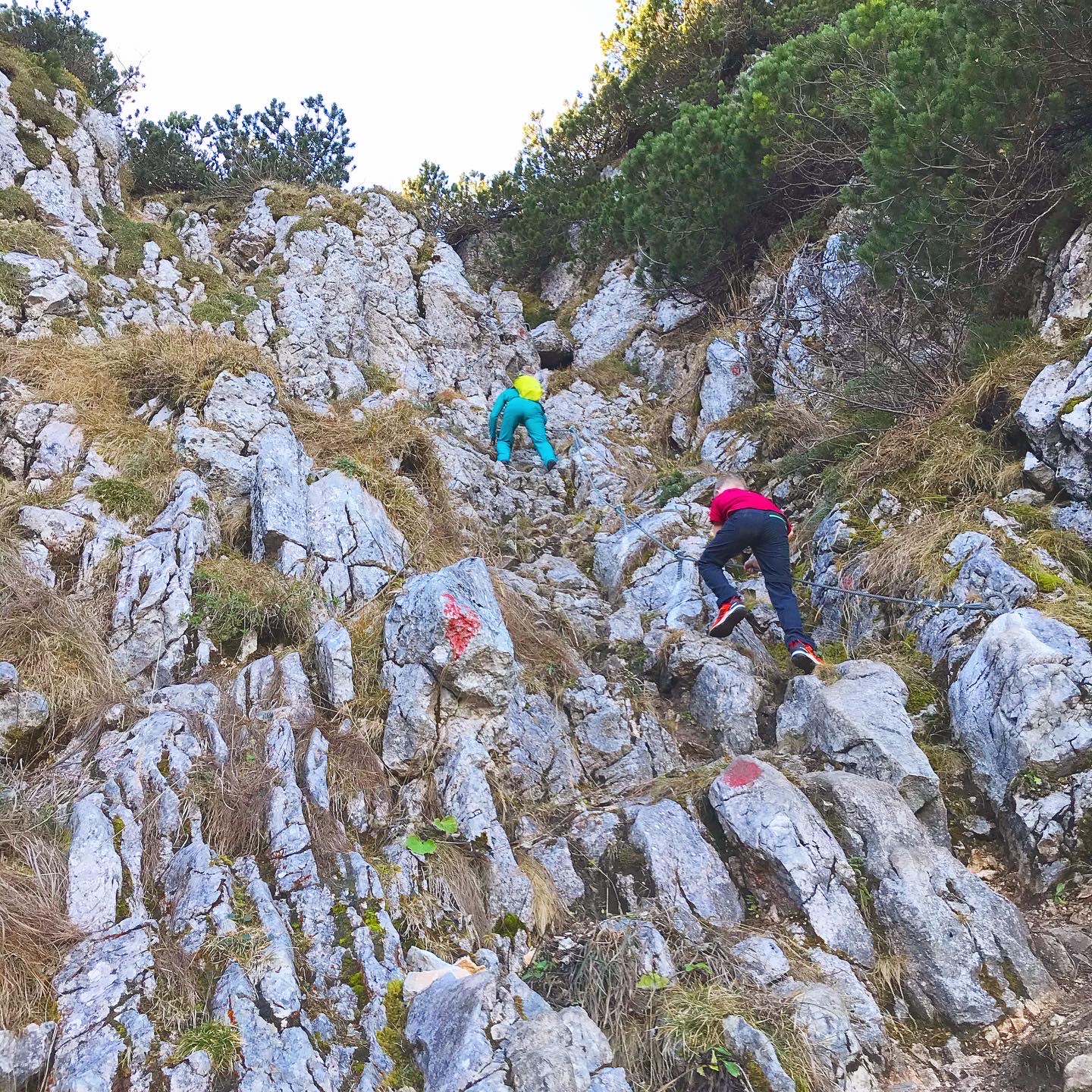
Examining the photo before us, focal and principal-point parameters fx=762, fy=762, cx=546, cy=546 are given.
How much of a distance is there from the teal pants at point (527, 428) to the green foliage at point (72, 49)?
8970 millimetres

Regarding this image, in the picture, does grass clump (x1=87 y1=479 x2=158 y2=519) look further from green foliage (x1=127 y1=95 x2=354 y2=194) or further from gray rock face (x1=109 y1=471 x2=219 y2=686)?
green foliage (x1=127 y1=95 x2=354 y2=194)

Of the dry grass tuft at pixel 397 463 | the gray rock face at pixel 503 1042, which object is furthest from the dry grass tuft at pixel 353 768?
the dry grass tuft at pixel 397 463

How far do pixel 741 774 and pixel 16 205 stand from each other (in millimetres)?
11128

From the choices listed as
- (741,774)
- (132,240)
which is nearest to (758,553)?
(741,774)

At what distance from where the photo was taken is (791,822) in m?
4.71

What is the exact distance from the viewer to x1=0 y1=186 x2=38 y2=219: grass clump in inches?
382

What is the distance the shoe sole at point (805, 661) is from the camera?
6.18 metres

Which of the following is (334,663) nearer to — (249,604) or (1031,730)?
(249,604)

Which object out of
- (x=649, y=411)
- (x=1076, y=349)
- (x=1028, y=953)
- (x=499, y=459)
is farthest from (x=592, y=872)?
(x=649, y=411)

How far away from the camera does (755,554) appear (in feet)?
22.9

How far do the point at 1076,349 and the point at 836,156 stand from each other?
19.2 feet

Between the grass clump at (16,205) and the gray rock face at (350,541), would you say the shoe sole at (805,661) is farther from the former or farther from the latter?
the grass clump at (16,205)

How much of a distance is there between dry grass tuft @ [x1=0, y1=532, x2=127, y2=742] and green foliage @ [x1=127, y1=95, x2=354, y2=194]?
1213cm

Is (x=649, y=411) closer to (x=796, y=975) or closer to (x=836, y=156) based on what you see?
(x=836, y=156)
